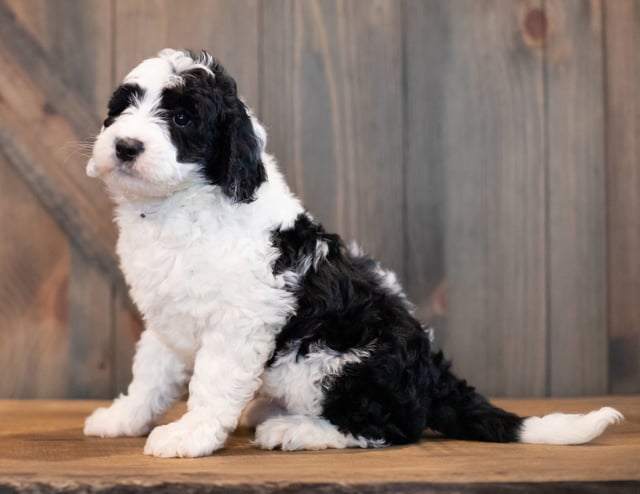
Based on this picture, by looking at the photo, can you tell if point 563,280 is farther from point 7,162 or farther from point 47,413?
point 7,162

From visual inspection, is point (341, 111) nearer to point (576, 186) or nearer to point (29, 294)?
point (576, 186)

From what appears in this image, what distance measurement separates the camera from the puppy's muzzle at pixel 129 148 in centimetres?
201

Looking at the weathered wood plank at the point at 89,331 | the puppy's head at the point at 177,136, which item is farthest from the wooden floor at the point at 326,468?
the weathered wood plank at the point at 89,331

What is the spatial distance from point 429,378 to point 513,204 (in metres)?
1.18

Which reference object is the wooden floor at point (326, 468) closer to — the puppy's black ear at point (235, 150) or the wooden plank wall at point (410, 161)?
the puppy's black ear at point (235, 150)

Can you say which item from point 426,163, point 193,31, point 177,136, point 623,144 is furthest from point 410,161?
point 177,136

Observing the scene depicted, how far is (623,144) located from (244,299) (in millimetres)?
1847

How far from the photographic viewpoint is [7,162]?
317cm

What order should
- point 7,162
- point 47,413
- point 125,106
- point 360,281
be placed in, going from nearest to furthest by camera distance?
point 125,106, point 360,281, point 47,413, point 7,162

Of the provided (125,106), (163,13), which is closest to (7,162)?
(163,13)

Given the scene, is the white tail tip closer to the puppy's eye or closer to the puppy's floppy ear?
the puppy's floppy ear

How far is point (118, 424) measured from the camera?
240 cm

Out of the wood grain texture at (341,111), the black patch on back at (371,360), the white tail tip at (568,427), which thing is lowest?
the white tail tip at (568,427)

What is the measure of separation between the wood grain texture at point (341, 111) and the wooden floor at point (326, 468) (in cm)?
110
